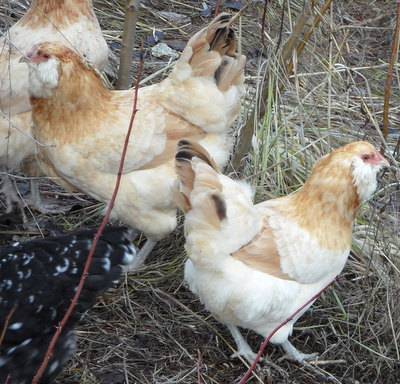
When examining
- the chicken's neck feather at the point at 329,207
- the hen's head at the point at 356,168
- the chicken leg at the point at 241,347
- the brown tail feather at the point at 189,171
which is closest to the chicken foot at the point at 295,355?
the chicken leg at the point at 241,347

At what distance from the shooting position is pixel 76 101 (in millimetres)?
4289

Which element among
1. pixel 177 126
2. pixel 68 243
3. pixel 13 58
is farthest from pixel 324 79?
pixel 68 243

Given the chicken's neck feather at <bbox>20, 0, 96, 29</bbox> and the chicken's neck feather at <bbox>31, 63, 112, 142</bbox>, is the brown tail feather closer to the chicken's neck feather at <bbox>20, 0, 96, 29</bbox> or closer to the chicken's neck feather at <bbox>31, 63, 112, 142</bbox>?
the chicken's neck feather at <bbox>31, 63, 112, 142</bbox>

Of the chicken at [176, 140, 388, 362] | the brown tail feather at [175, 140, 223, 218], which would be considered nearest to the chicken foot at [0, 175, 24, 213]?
the chicken at [176, 140, 388, 362]

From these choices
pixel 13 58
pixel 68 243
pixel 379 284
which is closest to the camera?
pixel 68 243

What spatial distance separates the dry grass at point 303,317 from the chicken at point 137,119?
1.26 ft

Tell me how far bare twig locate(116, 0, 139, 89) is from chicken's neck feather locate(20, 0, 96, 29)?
0.87 feet

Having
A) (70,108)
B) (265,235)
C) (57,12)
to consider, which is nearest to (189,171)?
(265,235)

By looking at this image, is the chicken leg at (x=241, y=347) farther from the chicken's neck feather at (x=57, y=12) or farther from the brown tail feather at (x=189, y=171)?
the chicken's neck feather at (x=57, y=12)

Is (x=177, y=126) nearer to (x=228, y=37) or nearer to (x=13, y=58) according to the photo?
(x=228, y=37)

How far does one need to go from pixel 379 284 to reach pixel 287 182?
95cm

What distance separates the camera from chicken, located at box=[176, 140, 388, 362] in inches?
142

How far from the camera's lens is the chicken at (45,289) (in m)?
3.29

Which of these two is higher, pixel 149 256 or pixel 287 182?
pixel 287 182
